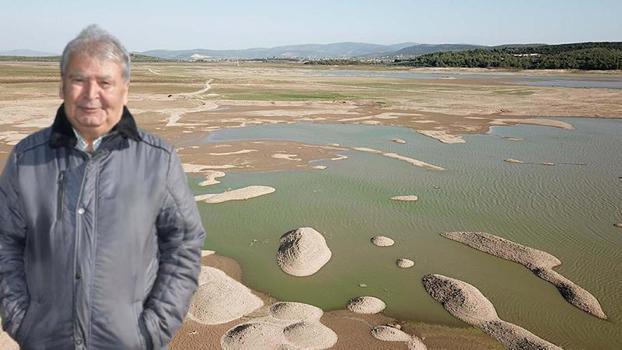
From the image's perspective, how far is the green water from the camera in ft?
31.4

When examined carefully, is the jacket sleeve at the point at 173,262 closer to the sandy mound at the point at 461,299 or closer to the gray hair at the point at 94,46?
the gray hair at the point at 94,46

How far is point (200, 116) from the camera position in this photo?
1380 inches

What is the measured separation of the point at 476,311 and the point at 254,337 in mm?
4380

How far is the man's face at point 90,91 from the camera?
266 cm

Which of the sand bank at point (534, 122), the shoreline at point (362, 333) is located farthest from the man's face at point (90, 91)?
the sand bank at point (534, 122)

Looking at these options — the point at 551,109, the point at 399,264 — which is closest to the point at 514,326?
the point at 399,264

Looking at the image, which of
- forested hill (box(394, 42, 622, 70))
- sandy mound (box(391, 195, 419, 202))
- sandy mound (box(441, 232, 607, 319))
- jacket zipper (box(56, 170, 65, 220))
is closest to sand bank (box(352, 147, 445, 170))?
sandy mound (box(391, 195, 419, 202))

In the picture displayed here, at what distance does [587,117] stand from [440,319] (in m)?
34.7

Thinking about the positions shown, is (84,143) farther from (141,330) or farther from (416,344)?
(416,344)

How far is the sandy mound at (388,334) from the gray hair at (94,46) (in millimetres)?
6913

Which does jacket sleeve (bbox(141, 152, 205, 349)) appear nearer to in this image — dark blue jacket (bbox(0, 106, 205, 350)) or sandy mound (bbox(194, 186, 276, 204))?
dark blue jacket (bbox(0, 106, 205, 350))

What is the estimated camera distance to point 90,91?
2.66 meters

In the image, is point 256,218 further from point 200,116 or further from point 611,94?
point 611,94

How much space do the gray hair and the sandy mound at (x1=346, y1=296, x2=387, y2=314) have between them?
7471 millimetres
